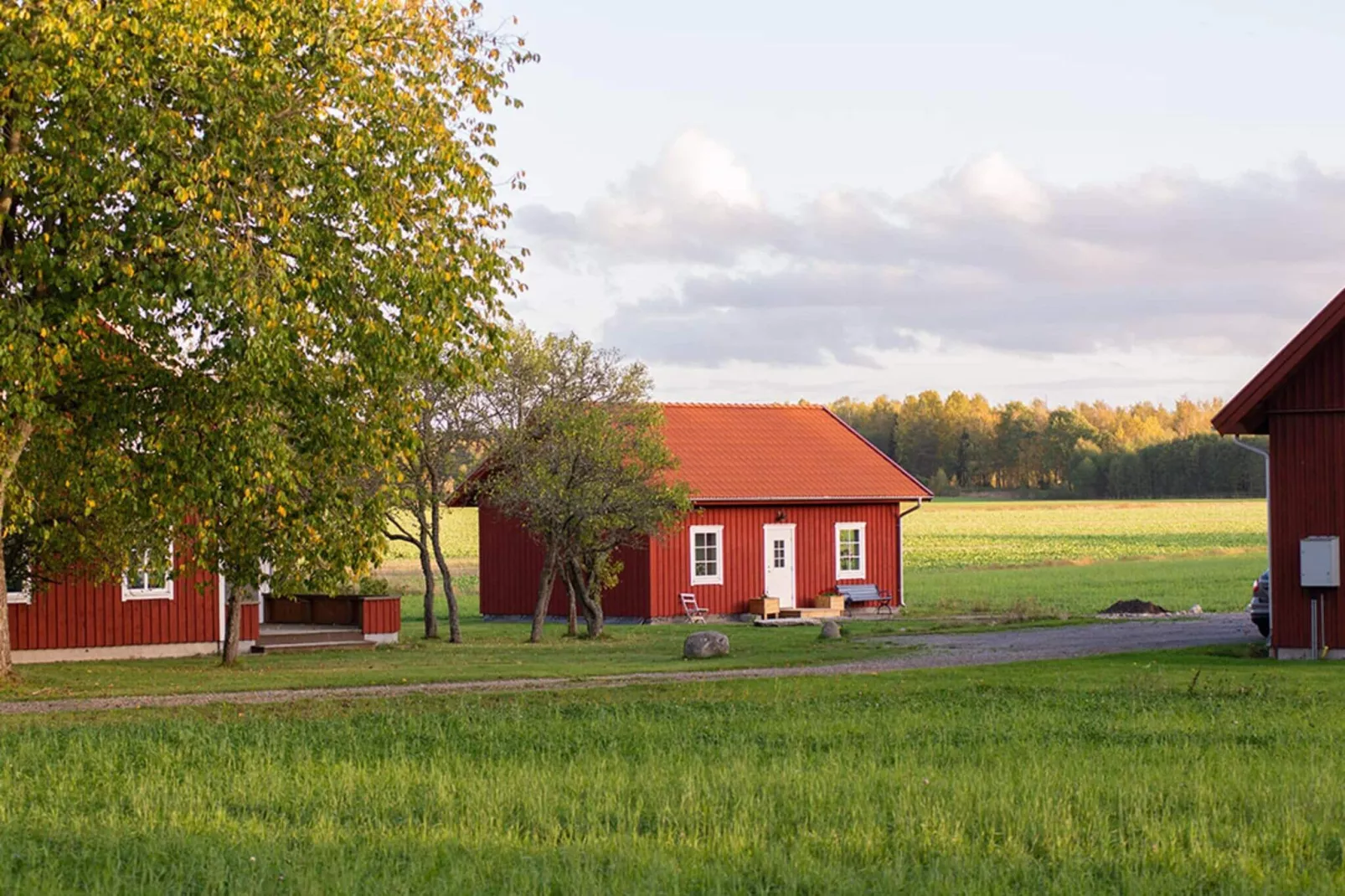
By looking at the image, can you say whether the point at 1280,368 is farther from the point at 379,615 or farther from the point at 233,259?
the point at 379,615

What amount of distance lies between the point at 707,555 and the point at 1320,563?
20.6 metres

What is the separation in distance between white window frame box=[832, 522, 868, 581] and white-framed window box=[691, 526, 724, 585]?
3.71 metres

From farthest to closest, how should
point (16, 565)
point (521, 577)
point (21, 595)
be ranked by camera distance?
point (521, 577) < point (21, 595) < point (16, 565)

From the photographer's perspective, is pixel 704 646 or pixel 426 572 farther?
pixel 426 572

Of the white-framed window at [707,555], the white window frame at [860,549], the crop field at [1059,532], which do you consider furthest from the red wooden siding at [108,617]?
the crop field at [1059,532]

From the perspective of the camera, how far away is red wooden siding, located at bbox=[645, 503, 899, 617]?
139ft

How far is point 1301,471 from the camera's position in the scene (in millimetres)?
24688

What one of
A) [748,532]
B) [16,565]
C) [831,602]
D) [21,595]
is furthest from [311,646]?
[831,602]

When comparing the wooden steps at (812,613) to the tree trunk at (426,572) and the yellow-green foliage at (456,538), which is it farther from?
the yellow-green foliage at (456,538)

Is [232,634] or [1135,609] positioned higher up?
[232,634]

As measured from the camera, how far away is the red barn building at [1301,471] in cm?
2422

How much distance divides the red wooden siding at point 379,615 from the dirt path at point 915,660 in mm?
9560

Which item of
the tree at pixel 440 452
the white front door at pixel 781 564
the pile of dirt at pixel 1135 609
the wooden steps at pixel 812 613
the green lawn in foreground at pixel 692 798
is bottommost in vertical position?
the wooden steps at pixel 812 613

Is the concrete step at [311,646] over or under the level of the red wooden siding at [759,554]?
under
